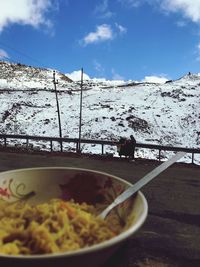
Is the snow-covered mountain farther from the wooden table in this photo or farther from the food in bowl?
the food in bowl

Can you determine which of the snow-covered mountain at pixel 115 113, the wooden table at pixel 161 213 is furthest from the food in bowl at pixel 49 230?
the snow-covered mountain at pixel 115 113

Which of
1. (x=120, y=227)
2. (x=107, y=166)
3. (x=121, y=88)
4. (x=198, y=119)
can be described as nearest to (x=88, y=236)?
(x=120, y=227)

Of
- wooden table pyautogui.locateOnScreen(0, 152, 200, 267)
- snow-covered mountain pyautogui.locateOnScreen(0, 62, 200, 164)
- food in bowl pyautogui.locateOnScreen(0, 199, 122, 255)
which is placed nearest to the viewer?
food in bowl pyautogui.locateOnScreen(0, 199, 122, 255)

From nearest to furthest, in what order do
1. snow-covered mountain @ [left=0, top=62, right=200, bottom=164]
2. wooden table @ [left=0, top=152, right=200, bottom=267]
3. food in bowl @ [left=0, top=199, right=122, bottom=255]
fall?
food in bowl @ [left=0, top=199, right=122, bottom=255] < wooden table @ [left=0, top=152, right=200, bottom=267] < snow-covered mountain @ [left=0, top=62, right=200, bottom=164]

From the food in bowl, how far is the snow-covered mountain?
21770mm

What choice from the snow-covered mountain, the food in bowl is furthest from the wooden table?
the snow-covered mountain

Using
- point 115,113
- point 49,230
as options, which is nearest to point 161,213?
point 49,230

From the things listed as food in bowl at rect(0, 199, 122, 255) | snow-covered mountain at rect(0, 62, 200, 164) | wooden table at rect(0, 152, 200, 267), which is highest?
snow-covered mountain at rect(0, 62, 200, 164)

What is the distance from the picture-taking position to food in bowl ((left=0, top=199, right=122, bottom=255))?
1.91m

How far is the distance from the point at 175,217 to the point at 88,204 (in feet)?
16.4

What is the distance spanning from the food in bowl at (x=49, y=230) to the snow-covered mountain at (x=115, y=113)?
21770 mm

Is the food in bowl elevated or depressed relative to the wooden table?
elevated

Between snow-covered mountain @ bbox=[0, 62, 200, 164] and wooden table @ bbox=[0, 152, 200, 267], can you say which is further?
snow-covered mountain @ bbox=[0, 62, 200, 164]

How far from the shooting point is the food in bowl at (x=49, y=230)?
75.2 inches
